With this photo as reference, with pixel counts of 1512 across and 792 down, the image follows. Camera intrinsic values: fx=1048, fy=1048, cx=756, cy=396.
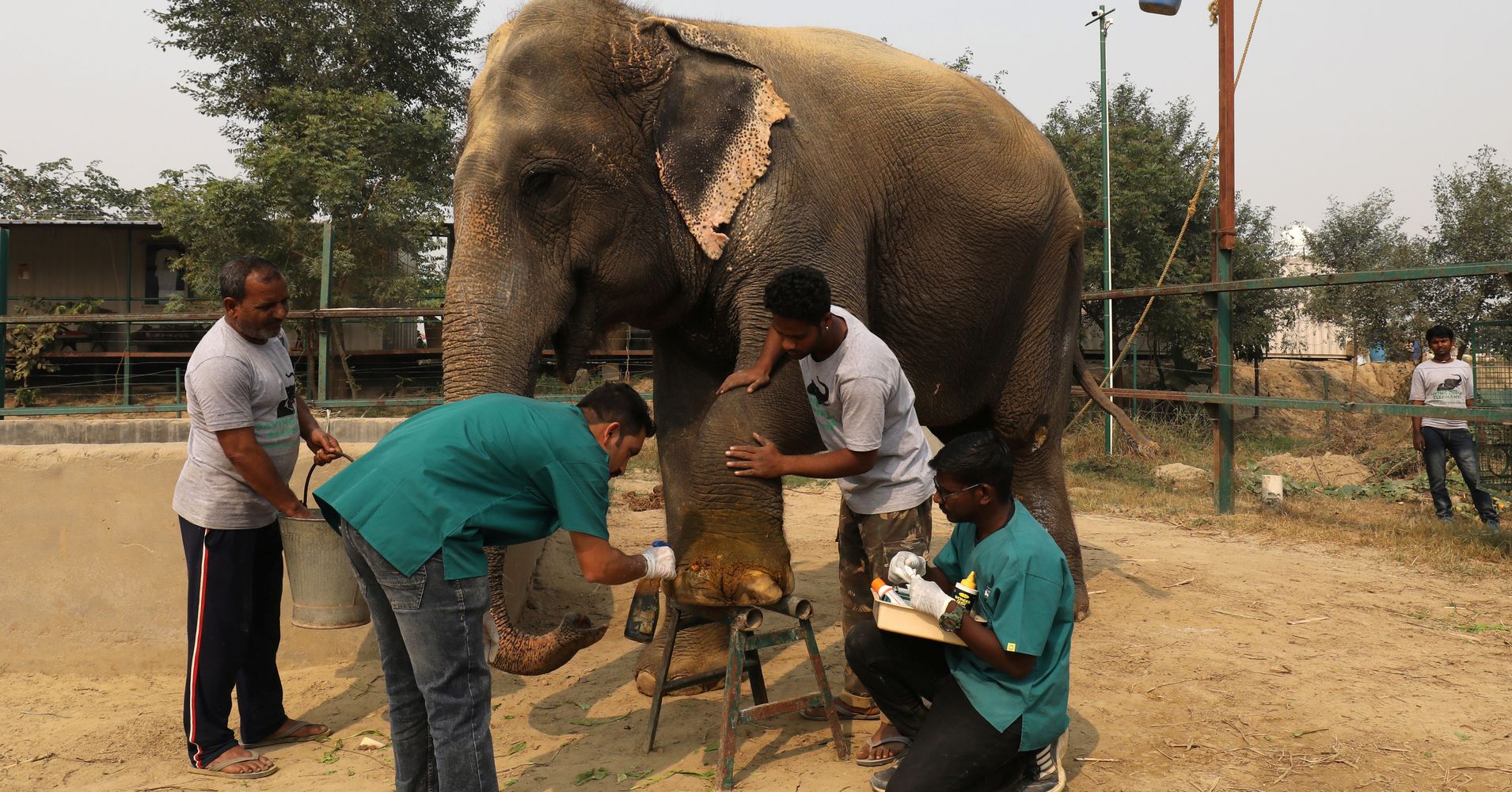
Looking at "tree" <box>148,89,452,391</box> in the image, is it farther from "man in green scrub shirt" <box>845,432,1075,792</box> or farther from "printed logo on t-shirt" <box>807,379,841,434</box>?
"man in green scrub shirt" <box>845,432,1075,792</box>

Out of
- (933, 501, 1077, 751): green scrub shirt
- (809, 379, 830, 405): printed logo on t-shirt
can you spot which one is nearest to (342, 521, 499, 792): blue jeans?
(809, 379, 830, 405): printed logo on t-shirt

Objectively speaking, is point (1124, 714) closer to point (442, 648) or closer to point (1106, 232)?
point (442, 648)

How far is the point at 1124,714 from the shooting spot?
4.00 m

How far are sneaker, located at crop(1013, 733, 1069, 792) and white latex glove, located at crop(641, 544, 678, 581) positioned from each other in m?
1.24

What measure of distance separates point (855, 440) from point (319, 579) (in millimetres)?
1896

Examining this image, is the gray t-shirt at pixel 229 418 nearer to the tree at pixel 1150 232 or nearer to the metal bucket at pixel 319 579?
the metal bucket at pixel 319 579

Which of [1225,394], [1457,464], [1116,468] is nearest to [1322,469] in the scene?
[1116,468]

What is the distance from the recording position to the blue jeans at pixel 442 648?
9.23 ft

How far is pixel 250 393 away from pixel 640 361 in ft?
50.3

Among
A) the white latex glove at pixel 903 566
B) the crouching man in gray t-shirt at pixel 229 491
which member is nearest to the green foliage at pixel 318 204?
the crouching man in gray t-shirt at pixel 229 491

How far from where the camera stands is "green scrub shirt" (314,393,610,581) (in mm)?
2756

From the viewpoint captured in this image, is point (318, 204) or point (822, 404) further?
point (318, 204)

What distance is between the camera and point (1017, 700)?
2.96 meters

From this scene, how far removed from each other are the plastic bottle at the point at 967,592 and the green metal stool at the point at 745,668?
75 centimetres
